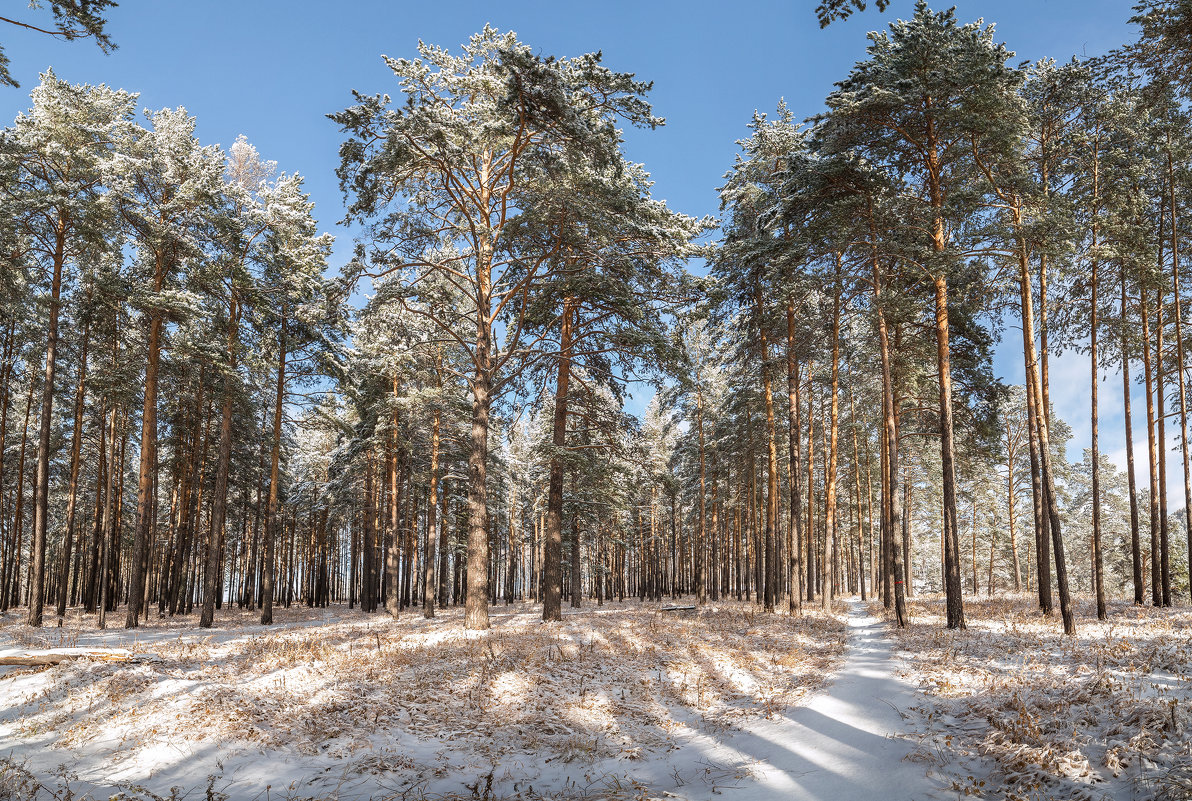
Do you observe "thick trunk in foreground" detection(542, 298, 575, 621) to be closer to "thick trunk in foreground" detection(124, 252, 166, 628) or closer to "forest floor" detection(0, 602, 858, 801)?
"forest floor" detection(0, 602, 858, 801)

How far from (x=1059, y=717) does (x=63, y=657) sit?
1349cm

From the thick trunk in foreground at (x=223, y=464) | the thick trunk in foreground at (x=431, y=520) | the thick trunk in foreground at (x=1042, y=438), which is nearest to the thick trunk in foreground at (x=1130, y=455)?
the thick trunk in foreground at (x=1042, y=438)

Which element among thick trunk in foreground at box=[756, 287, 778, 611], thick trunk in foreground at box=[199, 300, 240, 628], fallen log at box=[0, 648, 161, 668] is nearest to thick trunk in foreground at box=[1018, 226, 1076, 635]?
thick trunk in foreground at box=[756, 287, 778, 611]

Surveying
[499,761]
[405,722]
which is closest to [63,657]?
[405,722]

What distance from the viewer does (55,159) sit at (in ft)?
55.7

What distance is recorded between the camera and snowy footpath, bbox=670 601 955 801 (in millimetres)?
5637

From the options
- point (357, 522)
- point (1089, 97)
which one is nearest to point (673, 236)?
point (1089, 97)

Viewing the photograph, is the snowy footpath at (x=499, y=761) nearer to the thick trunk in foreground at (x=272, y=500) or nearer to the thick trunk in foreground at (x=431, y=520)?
the thick trunk in foreground at (x=272, y=500)

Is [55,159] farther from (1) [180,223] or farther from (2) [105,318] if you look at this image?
(2) [105,318]

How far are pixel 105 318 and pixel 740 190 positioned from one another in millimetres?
21715

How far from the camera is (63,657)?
9367mm

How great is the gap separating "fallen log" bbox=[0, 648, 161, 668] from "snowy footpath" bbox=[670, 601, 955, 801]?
9.09 metres

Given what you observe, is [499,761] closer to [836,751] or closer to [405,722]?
[405,722]

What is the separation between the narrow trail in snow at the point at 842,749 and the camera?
18.5 feet
